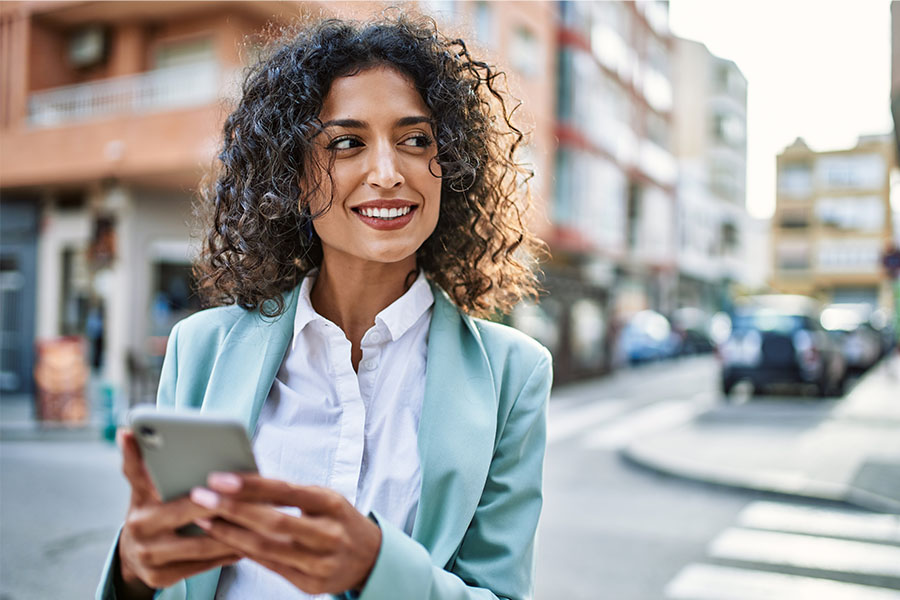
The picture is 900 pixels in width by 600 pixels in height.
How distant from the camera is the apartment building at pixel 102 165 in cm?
1538

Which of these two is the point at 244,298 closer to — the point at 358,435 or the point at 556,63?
the point at 358,435

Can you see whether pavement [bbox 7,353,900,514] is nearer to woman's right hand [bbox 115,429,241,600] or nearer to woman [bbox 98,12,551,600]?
woman [bbox 98,12,551,600]

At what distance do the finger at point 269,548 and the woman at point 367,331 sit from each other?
0.19 m

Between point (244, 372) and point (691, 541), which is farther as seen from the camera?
point (691, 541)

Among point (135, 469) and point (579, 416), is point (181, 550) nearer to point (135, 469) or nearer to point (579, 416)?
point (135, 469)

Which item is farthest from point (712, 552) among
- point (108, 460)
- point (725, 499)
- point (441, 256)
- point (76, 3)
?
point (76, 3)

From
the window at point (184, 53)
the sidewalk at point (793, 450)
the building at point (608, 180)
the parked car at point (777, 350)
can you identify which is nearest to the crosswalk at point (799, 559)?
the sidewalk at point (793, 450)

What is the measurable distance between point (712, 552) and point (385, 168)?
502 centimetres

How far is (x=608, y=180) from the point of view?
1173 inches

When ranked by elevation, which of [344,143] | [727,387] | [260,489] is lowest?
[727,387]

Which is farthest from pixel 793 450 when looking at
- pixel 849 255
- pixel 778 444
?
pixel 849 255

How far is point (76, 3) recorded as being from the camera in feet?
53.7

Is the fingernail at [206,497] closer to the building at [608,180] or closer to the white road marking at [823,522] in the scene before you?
the white road marking at [823,522]

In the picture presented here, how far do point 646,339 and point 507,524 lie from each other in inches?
999
